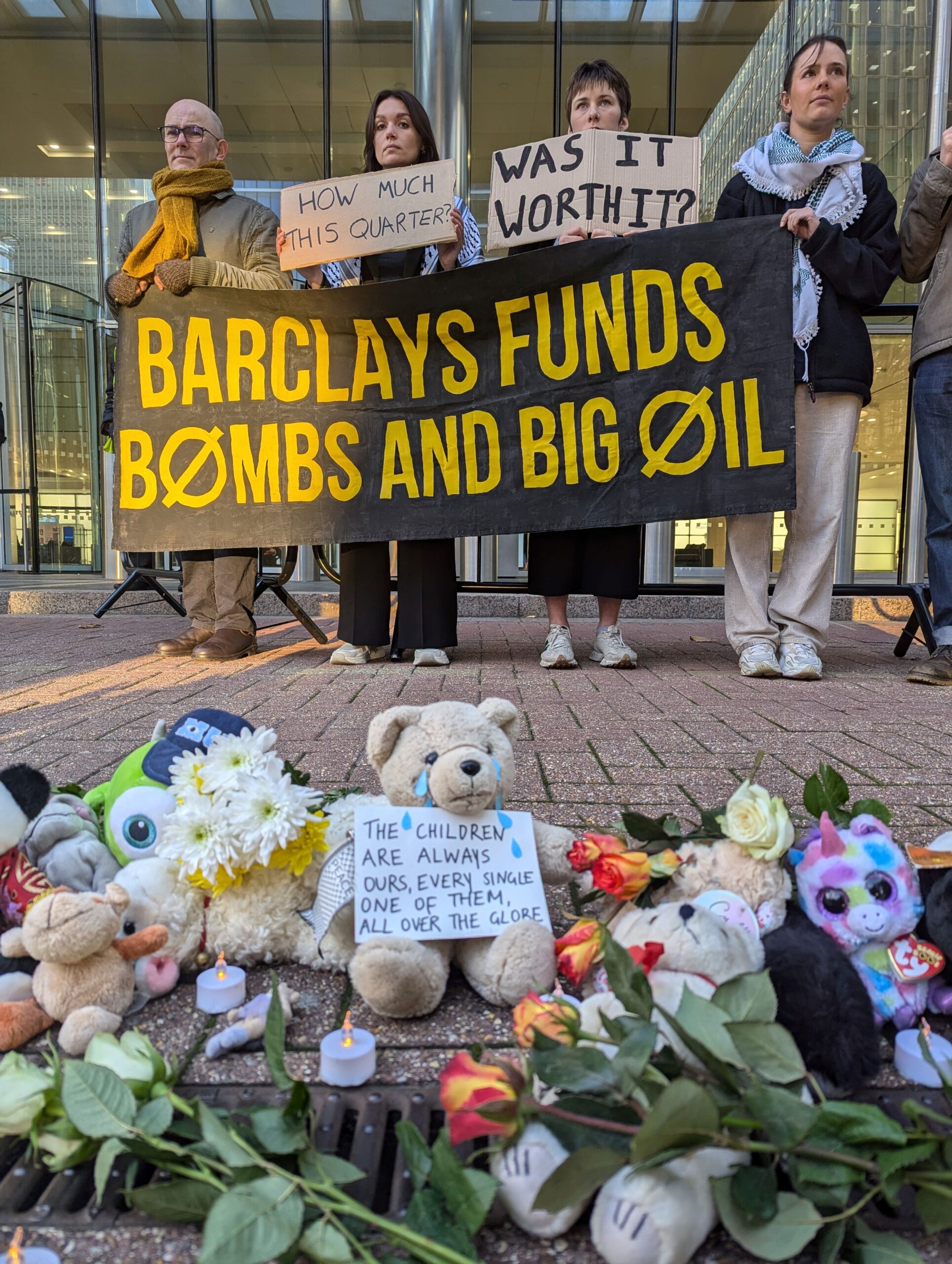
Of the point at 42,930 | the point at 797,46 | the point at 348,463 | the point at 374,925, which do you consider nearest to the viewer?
the point at 42,930

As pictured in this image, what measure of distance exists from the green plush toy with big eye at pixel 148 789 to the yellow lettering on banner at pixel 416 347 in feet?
8.46

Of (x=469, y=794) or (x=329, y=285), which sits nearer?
(x=469, y=794)

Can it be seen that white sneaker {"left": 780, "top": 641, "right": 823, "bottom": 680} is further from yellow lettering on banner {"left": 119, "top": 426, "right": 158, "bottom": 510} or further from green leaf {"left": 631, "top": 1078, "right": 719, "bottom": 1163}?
green leaf {"left": 631, "top": 1078, "right": 719, "bottom": 1163}

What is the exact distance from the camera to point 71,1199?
78 cm

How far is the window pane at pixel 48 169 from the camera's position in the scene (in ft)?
25.4

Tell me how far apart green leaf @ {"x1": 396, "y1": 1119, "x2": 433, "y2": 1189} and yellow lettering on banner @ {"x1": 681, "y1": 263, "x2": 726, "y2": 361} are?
3.20m

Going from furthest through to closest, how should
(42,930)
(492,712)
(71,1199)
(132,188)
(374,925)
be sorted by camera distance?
(132,188) → (492,712) → (374,925) → (42,930) → (71,1199)

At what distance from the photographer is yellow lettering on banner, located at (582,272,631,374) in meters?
3.47

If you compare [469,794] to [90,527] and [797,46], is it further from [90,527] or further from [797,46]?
[90,527]

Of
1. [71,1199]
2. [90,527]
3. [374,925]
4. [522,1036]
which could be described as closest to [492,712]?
[374,925]

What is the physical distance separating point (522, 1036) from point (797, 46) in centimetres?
788

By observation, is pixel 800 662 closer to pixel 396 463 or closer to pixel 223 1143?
pixel 396 463

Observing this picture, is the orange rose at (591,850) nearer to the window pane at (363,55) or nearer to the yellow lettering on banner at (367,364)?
the yellow lettering on banner at (367,364)

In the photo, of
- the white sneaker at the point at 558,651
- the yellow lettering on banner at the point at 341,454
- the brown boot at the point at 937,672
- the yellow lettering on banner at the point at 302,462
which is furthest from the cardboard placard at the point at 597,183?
the brown boot at the point at 937,672
